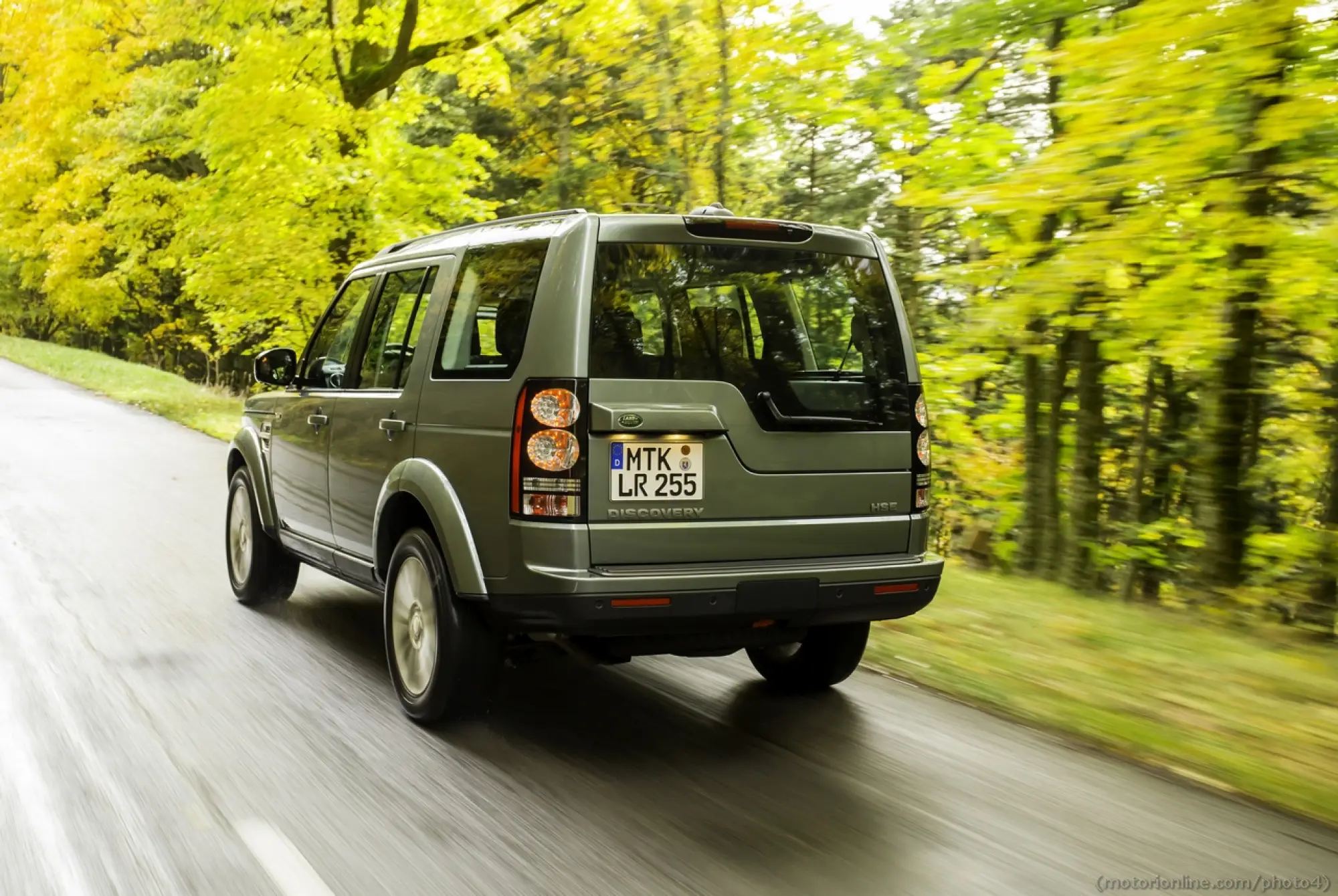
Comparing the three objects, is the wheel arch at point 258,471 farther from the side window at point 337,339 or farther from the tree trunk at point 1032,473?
the tree trunk at point 1032,473

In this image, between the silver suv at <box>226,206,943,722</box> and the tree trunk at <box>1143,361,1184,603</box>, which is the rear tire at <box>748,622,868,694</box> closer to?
the silver suv at <box>226,206,943,722</box>

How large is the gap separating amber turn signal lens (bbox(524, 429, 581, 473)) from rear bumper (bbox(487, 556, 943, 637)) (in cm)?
42

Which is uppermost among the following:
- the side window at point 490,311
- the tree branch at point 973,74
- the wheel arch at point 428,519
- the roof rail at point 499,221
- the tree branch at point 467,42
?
the tree branch at point 467,42

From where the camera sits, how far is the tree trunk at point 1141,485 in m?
13.1

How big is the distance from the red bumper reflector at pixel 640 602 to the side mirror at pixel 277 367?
3153 millimetres

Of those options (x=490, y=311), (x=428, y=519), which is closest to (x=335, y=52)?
(x=490, y=311)

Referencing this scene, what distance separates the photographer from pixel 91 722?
4.96m

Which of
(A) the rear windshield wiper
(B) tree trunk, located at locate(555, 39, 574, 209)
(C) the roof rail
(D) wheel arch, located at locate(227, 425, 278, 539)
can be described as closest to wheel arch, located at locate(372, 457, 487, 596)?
(C) the roof rail

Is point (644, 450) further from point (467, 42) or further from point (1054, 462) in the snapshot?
point (467, 42)

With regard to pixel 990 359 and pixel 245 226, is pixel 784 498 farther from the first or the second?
pixel 245 226

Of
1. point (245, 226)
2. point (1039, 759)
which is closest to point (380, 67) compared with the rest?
point (245, 226)

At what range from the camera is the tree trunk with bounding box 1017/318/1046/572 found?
13.3m

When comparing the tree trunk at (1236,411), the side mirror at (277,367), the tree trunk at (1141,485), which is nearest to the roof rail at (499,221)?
the side mirror at (277,367)

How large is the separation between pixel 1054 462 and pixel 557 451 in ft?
33.0
